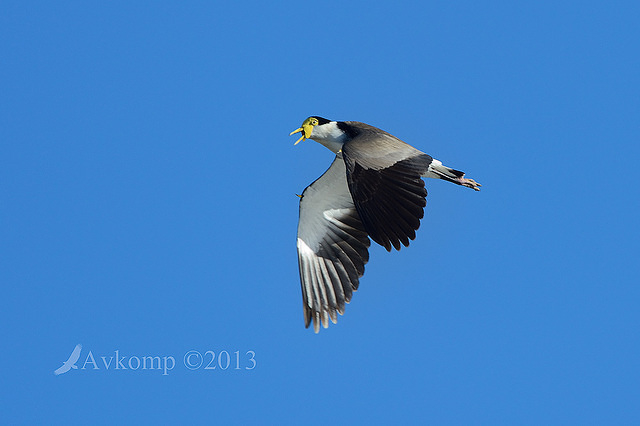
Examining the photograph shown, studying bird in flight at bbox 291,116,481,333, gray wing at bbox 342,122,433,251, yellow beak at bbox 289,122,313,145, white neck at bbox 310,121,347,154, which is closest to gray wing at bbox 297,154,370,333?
bird in flight at bbox 291,116,481,333

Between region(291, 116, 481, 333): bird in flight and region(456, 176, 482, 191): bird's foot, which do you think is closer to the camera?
A: region(291, 116, 481, 333): bird in flight

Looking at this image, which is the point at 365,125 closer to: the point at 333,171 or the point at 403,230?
the point at 333,171

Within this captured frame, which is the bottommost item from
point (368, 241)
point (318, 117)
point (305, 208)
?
point (368, 241)

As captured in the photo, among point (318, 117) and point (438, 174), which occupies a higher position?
point (318, 117)

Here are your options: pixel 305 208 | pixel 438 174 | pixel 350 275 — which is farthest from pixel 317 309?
pixel 438 174

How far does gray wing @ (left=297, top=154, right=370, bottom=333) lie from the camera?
53.7 ft

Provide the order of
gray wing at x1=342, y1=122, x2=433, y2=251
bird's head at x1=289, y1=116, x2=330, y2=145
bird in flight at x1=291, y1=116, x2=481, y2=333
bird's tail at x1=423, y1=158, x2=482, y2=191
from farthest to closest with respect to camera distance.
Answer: bird's head at x1=289, y1=116, x2=330, y2=145 → bird's tail at x1=423, y1=158, x2=482, y2=191 → bird in flight at x1=291, y1=116, x2=481, y2=333 → gray wing at x1=342, y1=122, x2=433, y2=251

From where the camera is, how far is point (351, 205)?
57.6ft

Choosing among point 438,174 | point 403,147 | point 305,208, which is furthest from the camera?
point 305,208

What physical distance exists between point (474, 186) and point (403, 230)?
420 cm

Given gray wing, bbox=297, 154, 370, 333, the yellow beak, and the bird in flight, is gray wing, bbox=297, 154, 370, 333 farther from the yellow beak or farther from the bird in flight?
the yellow beak

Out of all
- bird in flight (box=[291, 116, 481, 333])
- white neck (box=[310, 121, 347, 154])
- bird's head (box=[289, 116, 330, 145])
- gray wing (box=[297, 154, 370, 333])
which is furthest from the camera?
bird's head (box=[289, 116, 330, 145])

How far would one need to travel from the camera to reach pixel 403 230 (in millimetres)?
12992

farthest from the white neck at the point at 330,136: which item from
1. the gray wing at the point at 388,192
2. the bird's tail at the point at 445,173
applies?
the gray wing at the point at 388,192
